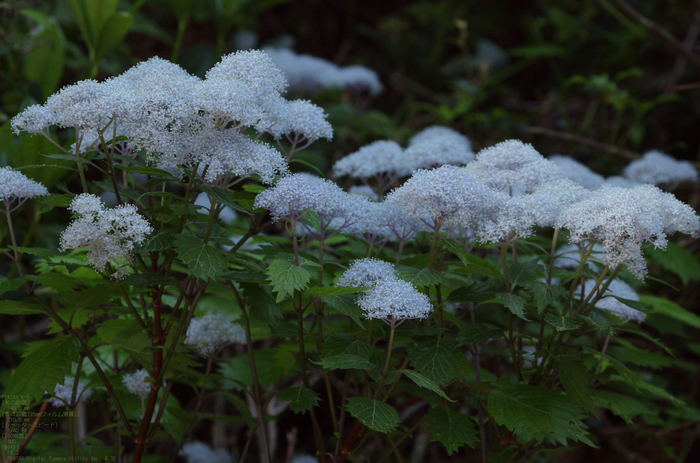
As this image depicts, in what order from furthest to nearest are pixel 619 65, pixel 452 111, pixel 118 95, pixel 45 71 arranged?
pixel 619 65 → pixel 452 111 → pixel 45 71 → pixel 118 95

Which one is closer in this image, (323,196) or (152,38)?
(323,196)

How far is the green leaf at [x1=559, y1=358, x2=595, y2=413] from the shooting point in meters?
1.21

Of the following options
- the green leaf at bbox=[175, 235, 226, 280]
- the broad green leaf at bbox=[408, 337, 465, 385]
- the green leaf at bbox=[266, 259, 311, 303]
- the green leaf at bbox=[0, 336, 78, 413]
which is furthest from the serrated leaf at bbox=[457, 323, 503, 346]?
the green leaf at bbox=[0, 336, 78, 413]

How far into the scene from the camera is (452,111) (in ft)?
10.1

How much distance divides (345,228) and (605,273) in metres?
0.54

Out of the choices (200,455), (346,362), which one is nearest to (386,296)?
(346,362)

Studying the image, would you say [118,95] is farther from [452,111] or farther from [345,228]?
[452,111]

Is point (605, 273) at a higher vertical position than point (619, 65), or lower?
lower

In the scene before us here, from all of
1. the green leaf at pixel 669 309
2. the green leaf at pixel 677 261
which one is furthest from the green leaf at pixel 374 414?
the green leaf at pixel 677 261

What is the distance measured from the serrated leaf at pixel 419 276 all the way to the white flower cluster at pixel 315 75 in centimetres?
218

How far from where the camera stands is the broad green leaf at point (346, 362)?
1.03 meters

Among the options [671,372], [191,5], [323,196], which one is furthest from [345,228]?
[671,372]

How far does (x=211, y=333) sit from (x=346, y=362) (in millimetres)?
652

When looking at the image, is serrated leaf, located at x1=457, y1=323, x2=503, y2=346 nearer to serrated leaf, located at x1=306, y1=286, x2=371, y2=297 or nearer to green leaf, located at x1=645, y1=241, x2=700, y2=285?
serrated leaf, located at x1=306, y1=286, x2=371, y2=297
